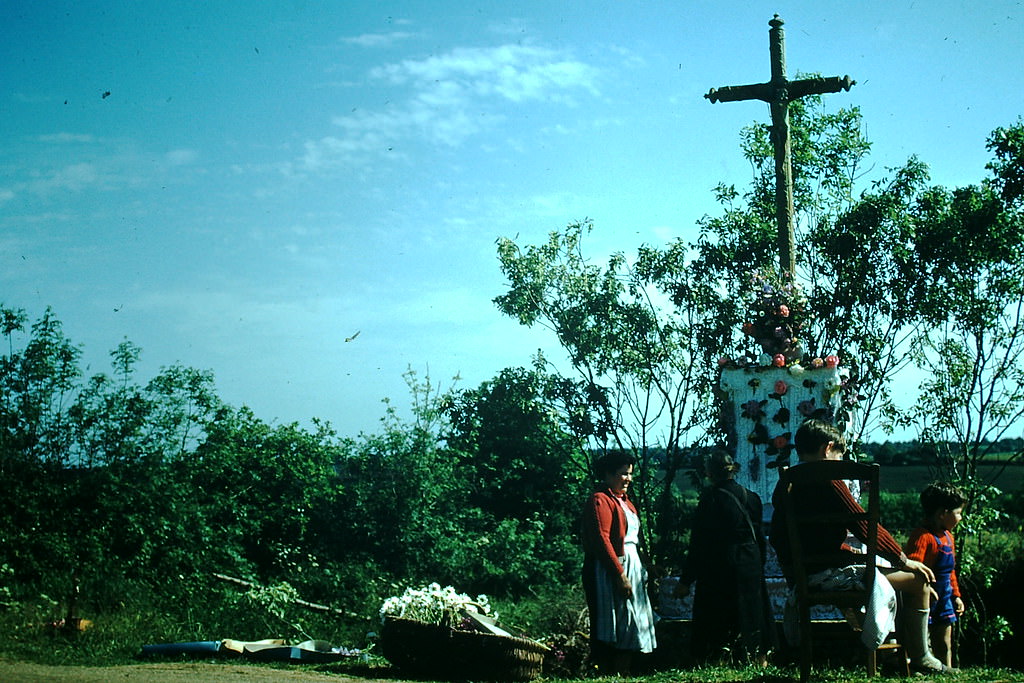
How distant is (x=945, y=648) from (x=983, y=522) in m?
7.12

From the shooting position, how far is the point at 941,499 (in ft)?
20.5

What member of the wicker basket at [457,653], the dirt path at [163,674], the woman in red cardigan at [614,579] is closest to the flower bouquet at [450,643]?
the wicker basket at [457,653]

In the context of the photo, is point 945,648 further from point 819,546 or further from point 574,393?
point 574,393

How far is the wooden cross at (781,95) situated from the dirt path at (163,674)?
728 cm

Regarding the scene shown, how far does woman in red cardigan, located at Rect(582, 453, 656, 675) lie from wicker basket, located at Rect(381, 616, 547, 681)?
3.26ft

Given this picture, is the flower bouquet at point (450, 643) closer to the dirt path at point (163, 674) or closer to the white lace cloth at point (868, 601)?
the dirt path at point (163, 674)

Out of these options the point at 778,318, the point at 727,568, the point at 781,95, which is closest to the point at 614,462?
the point at 727,568

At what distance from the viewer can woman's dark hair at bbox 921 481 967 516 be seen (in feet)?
20.5

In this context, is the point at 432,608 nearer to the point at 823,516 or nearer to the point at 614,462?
the point at 614,462

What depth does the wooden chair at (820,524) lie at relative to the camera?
532cm

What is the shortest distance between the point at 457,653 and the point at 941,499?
425 centimetres

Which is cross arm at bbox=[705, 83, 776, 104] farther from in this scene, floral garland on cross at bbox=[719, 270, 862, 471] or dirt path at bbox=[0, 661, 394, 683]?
dirt path at bbox=[0, 661, 394, 683]

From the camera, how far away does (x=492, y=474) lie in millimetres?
18750

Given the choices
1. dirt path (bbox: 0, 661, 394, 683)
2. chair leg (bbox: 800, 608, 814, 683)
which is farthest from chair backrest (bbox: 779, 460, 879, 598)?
dirt path (bbox: 0, 661, 394, 683)
